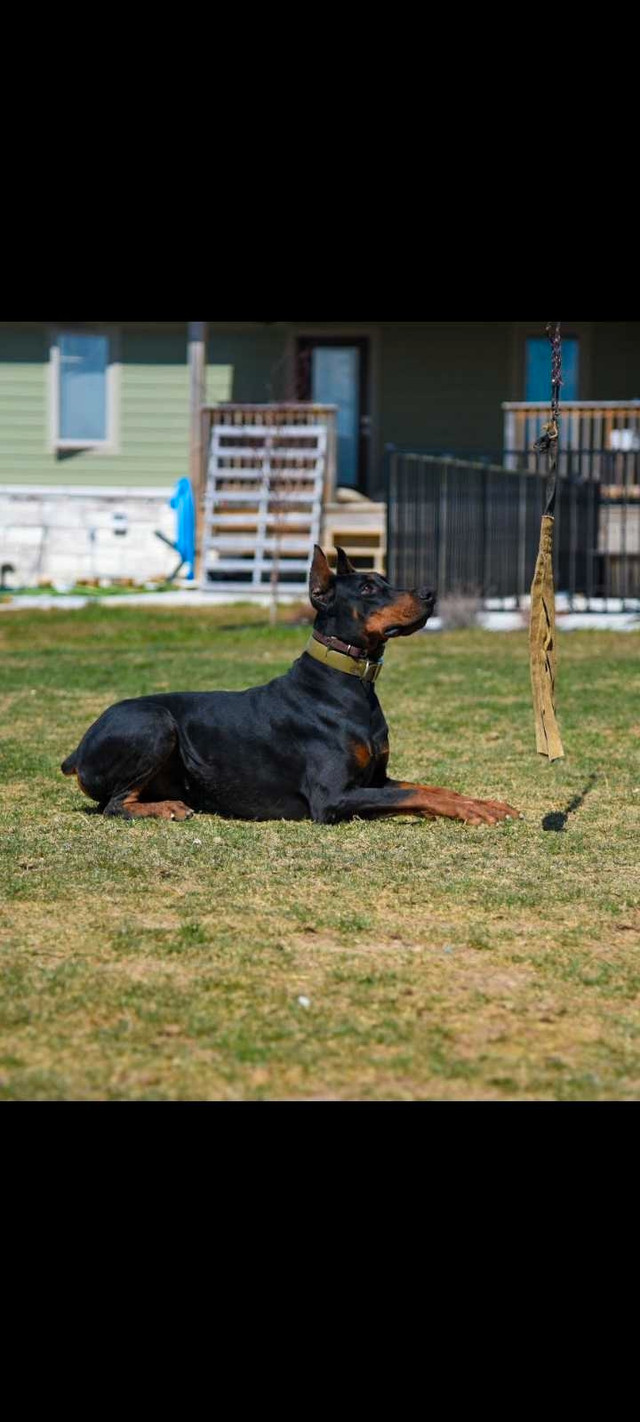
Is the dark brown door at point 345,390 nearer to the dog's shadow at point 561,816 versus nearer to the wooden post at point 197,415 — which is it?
the wooden post at point 197,415

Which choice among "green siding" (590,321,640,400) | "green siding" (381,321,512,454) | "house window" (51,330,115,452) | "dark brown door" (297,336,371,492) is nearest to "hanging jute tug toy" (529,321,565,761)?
"green siding" (381,321,512,454)

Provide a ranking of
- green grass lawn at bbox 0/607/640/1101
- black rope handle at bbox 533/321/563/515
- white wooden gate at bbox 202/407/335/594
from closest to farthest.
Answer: green grass lawn at bbox 0/607/640/1101 < black rope handle at bbox 533/321/563/515 < white wooden gate at bbox 202/407/335/594

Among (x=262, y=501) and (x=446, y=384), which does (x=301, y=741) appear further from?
(x=446, y=384)

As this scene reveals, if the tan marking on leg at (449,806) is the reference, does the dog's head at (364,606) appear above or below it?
above

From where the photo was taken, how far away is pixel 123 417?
75.9 ft

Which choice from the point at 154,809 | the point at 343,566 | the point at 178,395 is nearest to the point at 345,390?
the point at 178,395

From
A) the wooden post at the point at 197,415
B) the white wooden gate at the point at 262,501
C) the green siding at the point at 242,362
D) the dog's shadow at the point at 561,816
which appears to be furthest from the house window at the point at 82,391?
the dog's shadow at the point at 561,816

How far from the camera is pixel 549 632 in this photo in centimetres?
656

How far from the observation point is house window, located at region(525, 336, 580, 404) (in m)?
22.7

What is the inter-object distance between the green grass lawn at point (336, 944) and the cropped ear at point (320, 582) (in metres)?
0.94

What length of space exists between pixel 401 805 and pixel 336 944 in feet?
5.59

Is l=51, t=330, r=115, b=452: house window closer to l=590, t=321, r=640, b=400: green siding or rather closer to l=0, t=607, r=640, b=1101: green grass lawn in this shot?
l=590, t=321, r=640, b=400: green siding

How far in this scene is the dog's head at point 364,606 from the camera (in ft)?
21.9

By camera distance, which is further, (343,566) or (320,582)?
(343,566)
